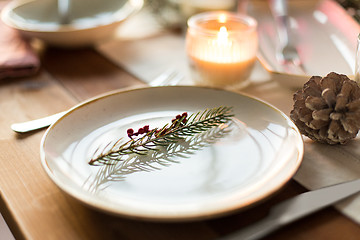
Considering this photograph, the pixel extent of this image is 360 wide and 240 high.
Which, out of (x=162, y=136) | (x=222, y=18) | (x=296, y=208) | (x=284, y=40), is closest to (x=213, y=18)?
(x=222, y=18)

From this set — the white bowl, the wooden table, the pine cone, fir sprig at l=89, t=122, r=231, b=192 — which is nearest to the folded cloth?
the white bowl

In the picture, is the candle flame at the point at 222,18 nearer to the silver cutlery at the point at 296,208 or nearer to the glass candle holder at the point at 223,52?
the glass candle holder at the point at 223,52

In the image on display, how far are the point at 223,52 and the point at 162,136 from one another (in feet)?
0.90

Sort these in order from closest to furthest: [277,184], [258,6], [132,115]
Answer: [277,184], [132,115], [258,6]

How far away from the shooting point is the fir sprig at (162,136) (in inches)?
23.5

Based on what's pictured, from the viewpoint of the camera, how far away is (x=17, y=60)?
0.94 meters

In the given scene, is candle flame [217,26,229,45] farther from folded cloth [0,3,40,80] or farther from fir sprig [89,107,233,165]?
folded cloth [0,3,40,80]

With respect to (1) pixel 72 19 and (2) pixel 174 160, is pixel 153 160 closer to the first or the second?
(2) pixel 174 160

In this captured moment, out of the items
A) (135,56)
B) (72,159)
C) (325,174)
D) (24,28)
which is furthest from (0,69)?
(325,174)

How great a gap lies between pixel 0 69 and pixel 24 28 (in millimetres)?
113

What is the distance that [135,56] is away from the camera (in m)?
1.01

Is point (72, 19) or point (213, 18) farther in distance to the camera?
point (72, 19)

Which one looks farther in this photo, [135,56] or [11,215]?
[135,56]

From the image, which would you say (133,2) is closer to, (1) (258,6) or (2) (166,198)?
(1) (258,6)
